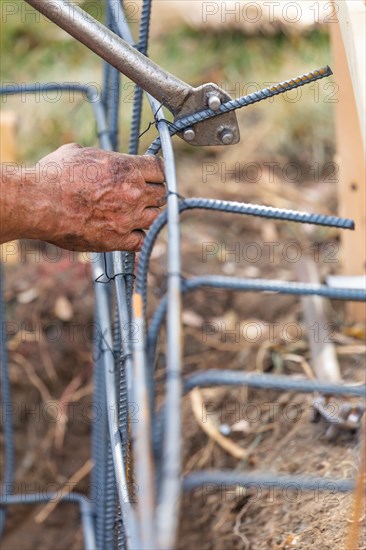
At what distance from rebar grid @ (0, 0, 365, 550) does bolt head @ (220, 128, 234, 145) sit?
5cm

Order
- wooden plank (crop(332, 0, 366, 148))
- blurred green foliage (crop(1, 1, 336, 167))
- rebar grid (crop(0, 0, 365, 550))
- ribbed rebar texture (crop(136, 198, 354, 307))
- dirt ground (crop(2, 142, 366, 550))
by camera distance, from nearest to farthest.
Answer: rebar grid (crop(0, 0, 365, 550)), ribbed rebar texture (crop(136, 198, 354, 307)), wooden plank (crop(332, 0, 366, 148)), dirt ground (crop(2, 142, 366, 550)), blurred green foliage (crop(1, 1, 336, 167))

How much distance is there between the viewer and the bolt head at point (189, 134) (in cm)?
137

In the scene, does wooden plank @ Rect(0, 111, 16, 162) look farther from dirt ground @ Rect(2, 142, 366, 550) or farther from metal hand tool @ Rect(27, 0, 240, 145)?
metal hand tool @ Rect(27, 0, 240, 145)

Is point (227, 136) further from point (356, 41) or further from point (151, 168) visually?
point (356, 41)

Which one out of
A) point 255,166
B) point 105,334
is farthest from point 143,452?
point 255,166

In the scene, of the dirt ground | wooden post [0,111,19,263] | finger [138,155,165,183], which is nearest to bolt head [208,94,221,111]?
finger [138,155,165,183]

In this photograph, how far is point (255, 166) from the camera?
10.8ft

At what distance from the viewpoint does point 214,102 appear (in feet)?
4.40

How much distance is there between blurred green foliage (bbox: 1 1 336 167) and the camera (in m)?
3.35

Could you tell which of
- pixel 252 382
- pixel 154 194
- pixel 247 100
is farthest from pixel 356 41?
pixel 252 382

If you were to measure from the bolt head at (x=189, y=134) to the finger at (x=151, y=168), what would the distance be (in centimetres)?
6

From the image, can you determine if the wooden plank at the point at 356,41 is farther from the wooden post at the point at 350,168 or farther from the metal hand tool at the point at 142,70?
the wooden post at the point at 350,168

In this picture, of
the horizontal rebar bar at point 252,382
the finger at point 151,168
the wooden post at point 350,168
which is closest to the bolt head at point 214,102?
the finger at point 151,168

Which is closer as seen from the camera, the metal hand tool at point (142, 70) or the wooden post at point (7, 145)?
the metal hand tool at point (142, 70)
